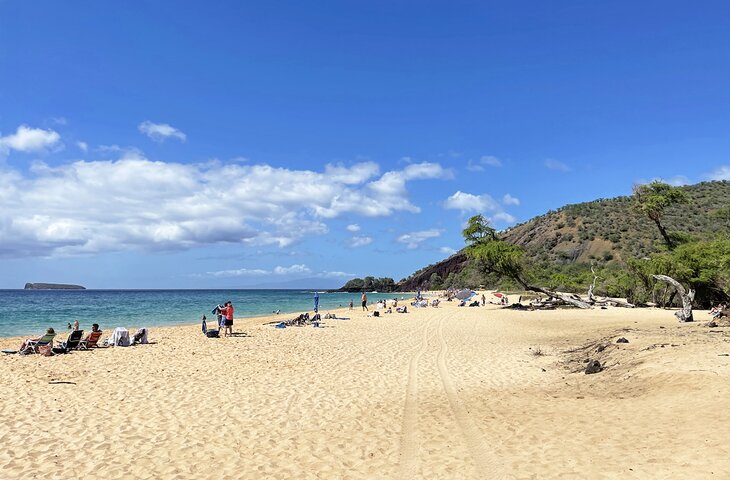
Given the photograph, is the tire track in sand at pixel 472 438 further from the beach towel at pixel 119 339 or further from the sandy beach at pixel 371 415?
the beach towel at pixel 119 339

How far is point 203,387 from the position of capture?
11.0 meters

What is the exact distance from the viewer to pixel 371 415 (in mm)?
8898

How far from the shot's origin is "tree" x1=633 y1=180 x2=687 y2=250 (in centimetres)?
3678

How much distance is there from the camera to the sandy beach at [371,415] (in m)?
6.29

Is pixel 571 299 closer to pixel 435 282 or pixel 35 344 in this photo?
pixel 35 344

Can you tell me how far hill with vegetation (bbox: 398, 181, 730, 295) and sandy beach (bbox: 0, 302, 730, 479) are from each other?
119ft

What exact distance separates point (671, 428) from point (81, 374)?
45.0 ft

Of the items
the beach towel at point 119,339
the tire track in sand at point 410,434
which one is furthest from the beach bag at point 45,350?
the tire track in sand at point 410,434

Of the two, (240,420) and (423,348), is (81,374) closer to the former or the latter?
(240,420)

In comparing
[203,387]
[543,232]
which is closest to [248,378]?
[203,387]

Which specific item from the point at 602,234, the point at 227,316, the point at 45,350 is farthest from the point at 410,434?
the point at 602,234

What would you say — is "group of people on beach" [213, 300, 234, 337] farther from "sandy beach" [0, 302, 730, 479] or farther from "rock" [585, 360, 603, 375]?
"rock" [585, 360, 603, 375]

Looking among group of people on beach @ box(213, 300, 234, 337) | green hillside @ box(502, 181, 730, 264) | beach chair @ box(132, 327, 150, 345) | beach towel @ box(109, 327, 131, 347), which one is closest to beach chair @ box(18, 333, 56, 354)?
beach towel @ box(109, 327, 131, 347)

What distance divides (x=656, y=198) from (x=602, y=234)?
155 ft
